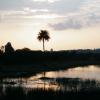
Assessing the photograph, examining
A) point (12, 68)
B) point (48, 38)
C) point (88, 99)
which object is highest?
point (48, 38)

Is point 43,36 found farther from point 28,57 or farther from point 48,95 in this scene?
point 48,95

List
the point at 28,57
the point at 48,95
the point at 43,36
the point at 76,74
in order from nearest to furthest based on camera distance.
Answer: the point at 48,95
the point at 76,74
the point at 28,57
the point at 43,36

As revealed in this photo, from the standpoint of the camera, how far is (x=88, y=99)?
3834 centimetres

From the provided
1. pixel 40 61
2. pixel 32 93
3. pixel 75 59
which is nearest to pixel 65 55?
pixel 75 59

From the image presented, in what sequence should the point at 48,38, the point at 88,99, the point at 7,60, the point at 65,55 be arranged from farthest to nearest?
1. the point at 48,38
2. the point at 65,55
3. the point at 7,60
4. the point at 88,99

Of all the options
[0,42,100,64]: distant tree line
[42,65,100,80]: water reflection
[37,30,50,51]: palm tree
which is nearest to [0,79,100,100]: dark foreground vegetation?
[42,65,100,80]: water reflection

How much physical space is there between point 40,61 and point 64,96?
243 ft

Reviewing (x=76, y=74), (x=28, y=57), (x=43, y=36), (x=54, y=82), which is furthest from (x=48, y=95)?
(x=43, y=36)

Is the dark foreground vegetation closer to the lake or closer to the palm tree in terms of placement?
the lake

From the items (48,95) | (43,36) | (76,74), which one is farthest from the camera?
(43,36)

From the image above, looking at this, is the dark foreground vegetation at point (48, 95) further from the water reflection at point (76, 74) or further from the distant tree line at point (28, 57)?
the distant tree line at point (28, 57)

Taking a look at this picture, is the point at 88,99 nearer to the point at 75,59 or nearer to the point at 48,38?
the point at 75,59

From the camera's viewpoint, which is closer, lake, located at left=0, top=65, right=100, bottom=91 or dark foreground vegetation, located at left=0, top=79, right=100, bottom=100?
dark foreground vegetation, located at left=0, top=79, right=100, bottom=100

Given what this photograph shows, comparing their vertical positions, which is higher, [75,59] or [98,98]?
[75,59]
